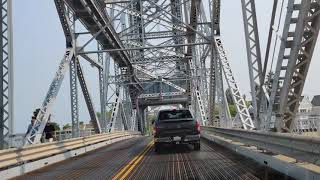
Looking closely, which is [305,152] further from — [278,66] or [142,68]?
[142,68]

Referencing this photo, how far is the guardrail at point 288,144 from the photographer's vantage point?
953cm

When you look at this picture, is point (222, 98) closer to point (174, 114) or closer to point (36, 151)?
point (174, 114)

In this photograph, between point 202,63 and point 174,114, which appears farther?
point 202,63

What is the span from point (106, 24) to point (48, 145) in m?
14.6

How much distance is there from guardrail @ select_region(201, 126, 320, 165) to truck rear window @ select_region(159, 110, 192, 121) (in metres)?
6.00

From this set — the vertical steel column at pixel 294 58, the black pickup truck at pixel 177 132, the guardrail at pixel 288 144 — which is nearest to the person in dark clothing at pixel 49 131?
the black pickup truck at pixel 177 132

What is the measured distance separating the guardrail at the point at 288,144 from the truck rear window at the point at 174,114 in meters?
6.00

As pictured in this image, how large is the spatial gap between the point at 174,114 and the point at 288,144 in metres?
12.7

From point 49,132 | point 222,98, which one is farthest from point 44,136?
point 222,98

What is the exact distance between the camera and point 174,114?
77.6 feet

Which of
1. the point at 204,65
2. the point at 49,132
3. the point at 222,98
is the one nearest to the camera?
the point at 49,132

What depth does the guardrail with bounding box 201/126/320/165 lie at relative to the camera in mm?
9531

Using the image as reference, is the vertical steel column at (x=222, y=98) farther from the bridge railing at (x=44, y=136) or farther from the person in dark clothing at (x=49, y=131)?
the person in dark clothing at (x=49, y=131)

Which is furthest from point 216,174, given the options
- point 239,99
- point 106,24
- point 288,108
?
point 106,24
